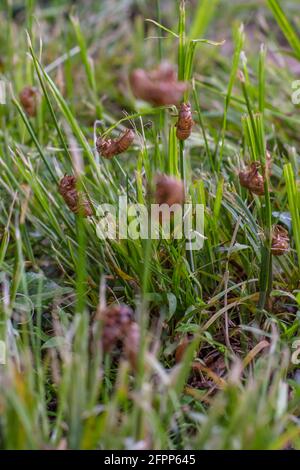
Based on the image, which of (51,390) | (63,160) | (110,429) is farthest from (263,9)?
(110,429)

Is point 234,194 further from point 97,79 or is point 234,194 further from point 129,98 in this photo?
point 97,79

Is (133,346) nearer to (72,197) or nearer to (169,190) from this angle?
(169,190)

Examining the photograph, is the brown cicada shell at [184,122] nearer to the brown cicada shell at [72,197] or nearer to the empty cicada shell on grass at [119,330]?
the brown cicada shell at [72,197]

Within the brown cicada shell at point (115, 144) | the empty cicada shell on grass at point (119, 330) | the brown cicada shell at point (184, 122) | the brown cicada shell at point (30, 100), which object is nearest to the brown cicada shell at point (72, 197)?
the brown cicada shell at point (115, 144)

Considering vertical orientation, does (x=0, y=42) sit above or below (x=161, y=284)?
above

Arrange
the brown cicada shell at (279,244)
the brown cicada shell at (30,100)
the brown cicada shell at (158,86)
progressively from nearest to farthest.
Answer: the brown cicada shell at (158,86) < the brown cicada shell at (279,244) < the brown cicada shell at (30,100)
